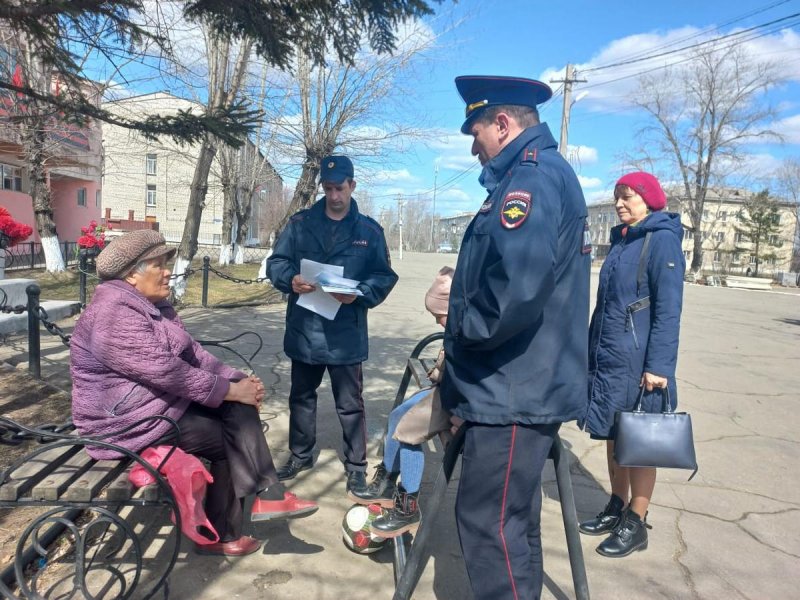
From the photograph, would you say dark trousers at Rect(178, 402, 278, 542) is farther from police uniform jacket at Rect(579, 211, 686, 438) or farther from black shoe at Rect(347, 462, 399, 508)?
police uniform jacket at Rect(579, 211, 686, 438)

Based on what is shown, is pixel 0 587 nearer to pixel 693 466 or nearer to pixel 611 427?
pixel 611 427

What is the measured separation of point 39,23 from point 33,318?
2.72 m

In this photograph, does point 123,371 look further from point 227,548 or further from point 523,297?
point 523,297

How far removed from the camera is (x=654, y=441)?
2.65m

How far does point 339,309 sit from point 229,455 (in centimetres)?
108

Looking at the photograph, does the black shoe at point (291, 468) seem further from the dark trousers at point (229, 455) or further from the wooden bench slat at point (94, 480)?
the wooden bench slat at point (94, 480)

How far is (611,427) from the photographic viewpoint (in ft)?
9.45

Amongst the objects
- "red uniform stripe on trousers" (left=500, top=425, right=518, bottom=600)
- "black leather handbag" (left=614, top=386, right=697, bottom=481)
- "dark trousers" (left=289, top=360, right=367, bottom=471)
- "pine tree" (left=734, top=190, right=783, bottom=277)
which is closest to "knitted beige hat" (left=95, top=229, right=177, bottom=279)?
"dark trousers" (left=289, top=360, right=367, bottom=471)

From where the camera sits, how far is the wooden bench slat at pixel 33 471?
6.74 feet

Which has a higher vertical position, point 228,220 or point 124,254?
point 228,220

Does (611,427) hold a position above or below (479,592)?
above

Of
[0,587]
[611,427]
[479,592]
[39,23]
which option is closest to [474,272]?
[479,592]

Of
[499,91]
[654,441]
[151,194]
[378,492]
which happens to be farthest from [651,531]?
[151,194]

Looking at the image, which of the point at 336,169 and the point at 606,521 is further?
the point at 336,169
